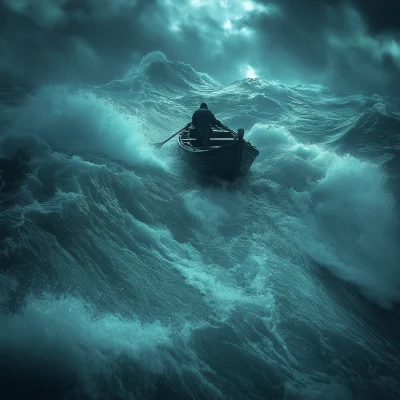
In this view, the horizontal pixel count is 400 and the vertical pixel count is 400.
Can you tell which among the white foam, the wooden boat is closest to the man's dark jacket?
the wooden boat

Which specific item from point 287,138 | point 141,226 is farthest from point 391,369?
point 287,138

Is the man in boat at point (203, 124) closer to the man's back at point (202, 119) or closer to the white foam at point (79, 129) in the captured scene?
the man's back at point (202, 119)

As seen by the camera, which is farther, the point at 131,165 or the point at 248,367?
the point at 131,165

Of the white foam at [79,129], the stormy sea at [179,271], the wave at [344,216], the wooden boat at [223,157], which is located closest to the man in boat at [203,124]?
the wooden boat at [223,157]

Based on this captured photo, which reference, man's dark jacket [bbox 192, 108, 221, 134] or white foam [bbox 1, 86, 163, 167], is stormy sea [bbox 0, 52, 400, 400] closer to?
white foam [bbox 1, 86, 163, 167]

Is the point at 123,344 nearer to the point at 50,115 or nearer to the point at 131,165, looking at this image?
the point at 131,165

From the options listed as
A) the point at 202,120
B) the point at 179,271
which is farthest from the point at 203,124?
the point at 179,271
